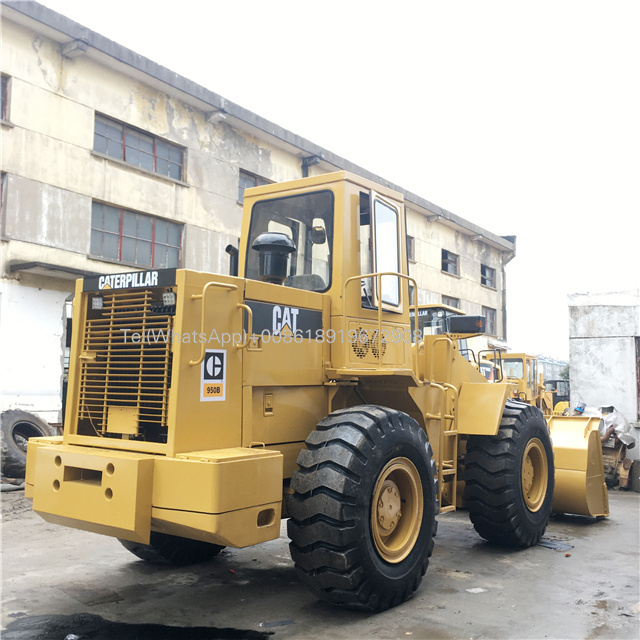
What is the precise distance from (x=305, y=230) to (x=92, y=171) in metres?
10.6

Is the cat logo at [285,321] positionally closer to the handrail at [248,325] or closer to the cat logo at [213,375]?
the handrail at [248,325]

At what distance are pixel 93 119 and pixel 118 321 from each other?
11.6 meters

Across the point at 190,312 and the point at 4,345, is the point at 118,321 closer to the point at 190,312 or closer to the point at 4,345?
the point at 190,312

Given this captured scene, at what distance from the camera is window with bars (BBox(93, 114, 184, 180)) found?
15.4 m

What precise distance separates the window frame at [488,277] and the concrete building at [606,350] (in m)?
19.2

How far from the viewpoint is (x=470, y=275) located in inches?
1190

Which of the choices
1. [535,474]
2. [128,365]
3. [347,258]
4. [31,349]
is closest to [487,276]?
[31,349]

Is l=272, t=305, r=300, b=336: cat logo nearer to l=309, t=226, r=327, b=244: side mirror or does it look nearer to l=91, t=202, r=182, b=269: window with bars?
l=309, t=226, r=327, b=244: side mirror

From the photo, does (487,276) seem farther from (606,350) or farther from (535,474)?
(535,474)

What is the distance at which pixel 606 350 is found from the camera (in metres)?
12.4

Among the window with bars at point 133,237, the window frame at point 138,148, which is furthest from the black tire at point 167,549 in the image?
the window frame at point 138,148

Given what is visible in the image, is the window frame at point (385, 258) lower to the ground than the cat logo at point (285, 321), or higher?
higher

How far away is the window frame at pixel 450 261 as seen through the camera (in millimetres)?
28350

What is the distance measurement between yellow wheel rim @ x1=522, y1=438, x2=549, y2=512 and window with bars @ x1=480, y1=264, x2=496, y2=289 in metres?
24.9
